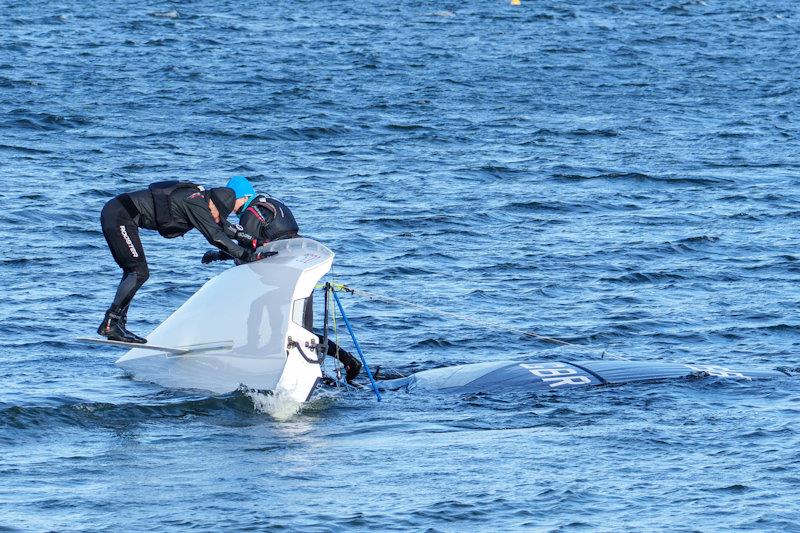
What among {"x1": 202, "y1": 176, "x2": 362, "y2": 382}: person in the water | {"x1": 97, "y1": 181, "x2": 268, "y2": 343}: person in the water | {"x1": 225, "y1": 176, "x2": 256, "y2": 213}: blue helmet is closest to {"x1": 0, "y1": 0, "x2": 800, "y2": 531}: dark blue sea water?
{"x1": 202, "y1": 176, "x2": 362, "y2": 382}: person in the water

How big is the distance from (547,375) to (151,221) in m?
4.80

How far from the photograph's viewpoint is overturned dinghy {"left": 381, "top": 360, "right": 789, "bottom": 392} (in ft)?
51.2

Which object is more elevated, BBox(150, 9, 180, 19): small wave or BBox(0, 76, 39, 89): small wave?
BBox(0, 76, 39, 89): small wave

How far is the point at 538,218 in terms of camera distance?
25484 millimetres

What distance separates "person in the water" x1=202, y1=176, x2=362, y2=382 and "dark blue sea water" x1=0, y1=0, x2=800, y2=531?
859 millimetres

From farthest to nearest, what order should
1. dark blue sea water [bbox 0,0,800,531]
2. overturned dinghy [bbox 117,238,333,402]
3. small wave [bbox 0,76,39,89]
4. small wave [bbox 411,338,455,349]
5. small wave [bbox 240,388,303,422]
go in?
small wave [bbox 0,76,39,89] < small wave [bbox 411,338,455,349] < overturned dinghy [bbox 117,238,333,402] < small wave [bbox 240,388,303,422] < dark blue sea water [bbox 0,0,800,531]

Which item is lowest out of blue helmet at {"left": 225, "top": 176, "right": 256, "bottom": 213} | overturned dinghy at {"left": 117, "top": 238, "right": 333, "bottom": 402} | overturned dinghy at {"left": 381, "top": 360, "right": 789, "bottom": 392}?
overturned dinghy at {"left": 381, "top": 360, "right": 789, "bottom": 392}

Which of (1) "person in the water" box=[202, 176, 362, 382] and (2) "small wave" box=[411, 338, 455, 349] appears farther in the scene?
(2) "small wave" box=[411, 338, 455, 349]

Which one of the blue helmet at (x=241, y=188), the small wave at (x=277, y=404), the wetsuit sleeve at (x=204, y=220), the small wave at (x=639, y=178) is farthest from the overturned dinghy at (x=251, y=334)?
the small wave at (x=639, y=178)

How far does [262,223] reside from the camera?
51.4 ft

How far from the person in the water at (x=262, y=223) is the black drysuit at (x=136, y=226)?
70 centimetres

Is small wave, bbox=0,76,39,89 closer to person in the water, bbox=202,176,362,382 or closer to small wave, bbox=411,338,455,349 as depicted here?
small wave, bbox=411,338,455,349

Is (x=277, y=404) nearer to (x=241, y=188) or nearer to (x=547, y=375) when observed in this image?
(x=241, y=188)

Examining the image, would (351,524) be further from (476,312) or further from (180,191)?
(476,312)
